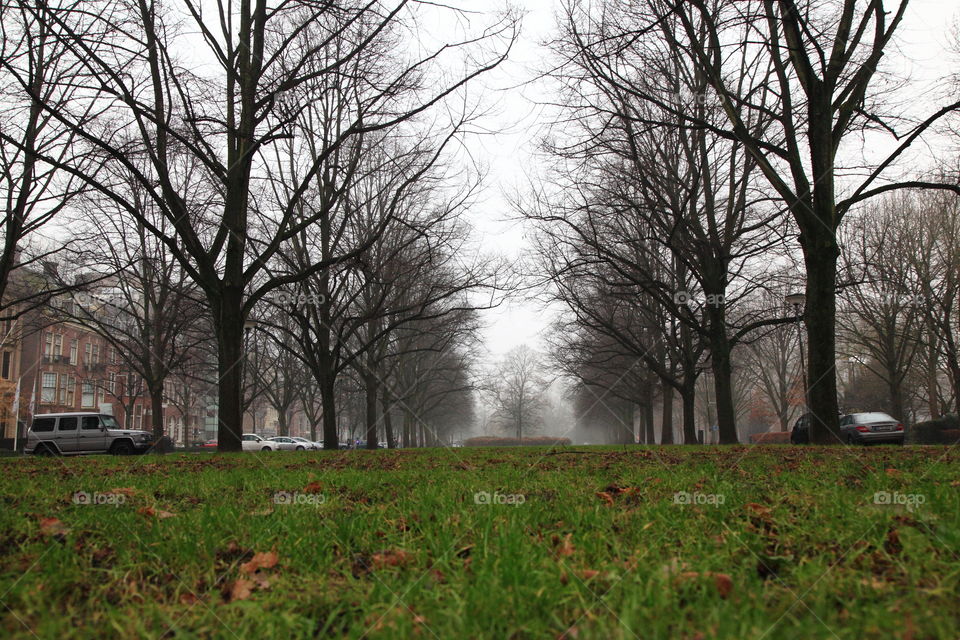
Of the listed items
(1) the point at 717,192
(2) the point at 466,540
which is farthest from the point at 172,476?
(1) the point at 717,192

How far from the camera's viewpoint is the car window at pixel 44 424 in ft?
Answer: 79.5

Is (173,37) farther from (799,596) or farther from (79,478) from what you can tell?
(799,596)

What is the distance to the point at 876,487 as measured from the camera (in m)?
4.05

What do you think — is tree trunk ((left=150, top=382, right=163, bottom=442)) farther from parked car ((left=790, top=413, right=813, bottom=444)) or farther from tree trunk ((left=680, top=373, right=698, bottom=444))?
parked car ((left=790, top=413, right=813, bottom=444))

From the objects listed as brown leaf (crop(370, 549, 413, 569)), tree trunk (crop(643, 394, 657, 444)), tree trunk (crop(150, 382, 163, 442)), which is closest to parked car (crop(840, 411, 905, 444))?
tree trunk (crop(643, 394, 657, 444))

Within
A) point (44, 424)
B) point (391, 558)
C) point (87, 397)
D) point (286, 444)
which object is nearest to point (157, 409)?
point (44, 424)

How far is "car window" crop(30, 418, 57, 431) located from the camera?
79.5ft

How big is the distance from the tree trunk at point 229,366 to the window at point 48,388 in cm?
4428

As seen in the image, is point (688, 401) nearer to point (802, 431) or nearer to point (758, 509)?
point (802, 431)

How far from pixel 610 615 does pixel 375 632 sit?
0.71m

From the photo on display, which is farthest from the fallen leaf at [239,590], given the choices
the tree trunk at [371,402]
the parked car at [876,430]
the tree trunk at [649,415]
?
the tree trunk at [649,415]

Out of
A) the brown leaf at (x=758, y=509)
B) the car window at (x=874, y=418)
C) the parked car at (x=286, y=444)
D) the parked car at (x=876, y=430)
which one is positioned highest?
the brown leaf at (x=758, y=509)

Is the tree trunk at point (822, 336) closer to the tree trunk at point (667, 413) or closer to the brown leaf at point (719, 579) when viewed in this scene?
the brown leaf at point (719, 579)

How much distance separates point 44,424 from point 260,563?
27603mm
